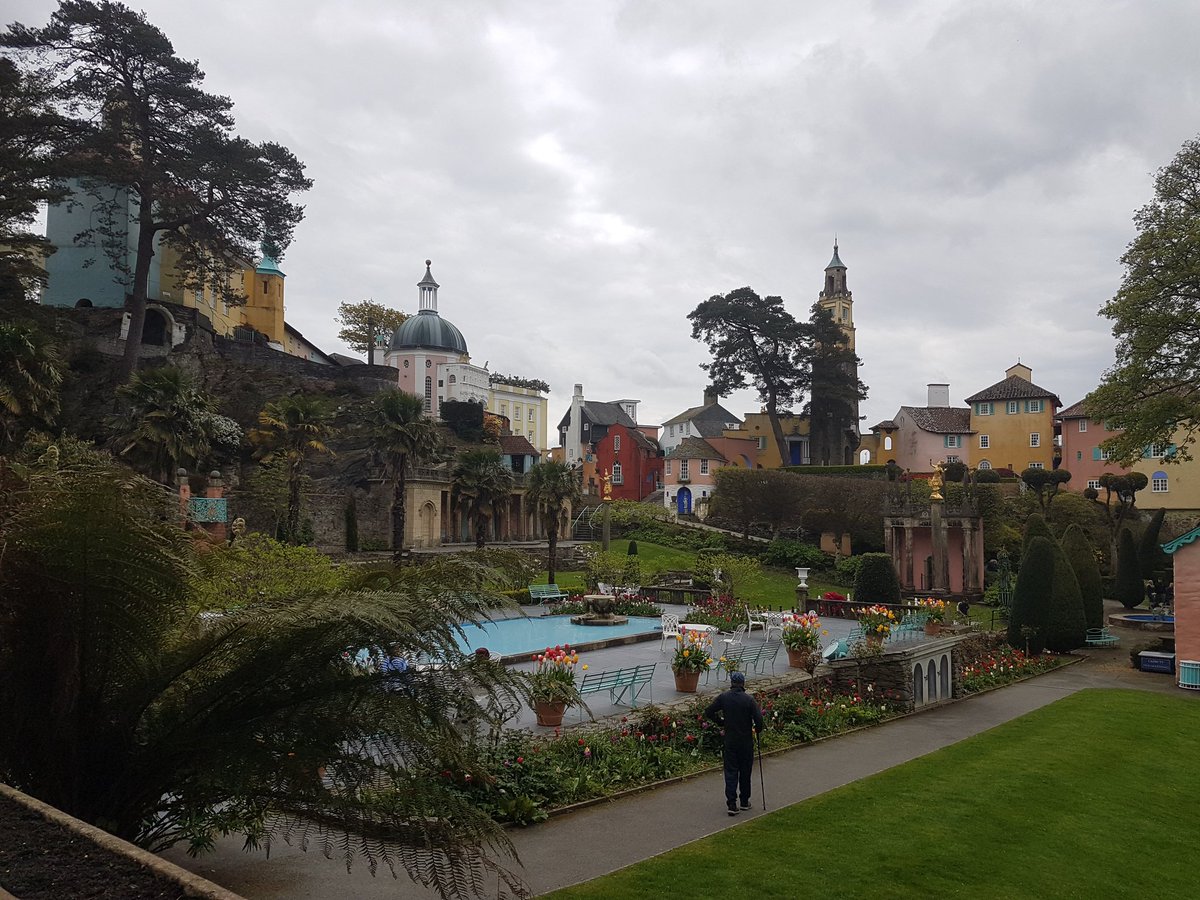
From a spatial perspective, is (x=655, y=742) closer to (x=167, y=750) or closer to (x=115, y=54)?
(x=167, y=750)

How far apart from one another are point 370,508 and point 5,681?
43.1 metres

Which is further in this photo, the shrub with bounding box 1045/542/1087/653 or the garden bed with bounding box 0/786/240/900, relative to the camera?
the shrub with bounding box 1045/542/1087/653

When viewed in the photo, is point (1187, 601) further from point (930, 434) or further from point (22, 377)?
point (930, 434)

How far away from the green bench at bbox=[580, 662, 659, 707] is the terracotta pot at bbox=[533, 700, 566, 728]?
2.56 ft

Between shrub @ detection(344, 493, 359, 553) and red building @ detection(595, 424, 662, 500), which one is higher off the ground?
red building @ detection(595, 424, 662, 500)

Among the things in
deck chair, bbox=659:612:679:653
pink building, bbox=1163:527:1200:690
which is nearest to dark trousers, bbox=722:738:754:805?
deck chair, bbox=659:612:679:653

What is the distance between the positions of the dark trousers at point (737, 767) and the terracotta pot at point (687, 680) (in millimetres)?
5063

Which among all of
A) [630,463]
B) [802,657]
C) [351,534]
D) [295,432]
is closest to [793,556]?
[351,534]

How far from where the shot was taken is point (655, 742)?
39.2 feet

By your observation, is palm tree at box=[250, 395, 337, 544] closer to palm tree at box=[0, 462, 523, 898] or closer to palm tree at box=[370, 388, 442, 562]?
palm tree at box=[370, 388, 442, 562]

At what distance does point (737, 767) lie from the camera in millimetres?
9727

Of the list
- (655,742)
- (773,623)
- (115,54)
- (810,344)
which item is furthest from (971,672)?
(810,344)

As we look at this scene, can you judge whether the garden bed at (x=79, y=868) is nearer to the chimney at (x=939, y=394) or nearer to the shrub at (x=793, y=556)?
the shrub at (x=793, y=556)

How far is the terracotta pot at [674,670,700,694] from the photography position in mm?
14844
